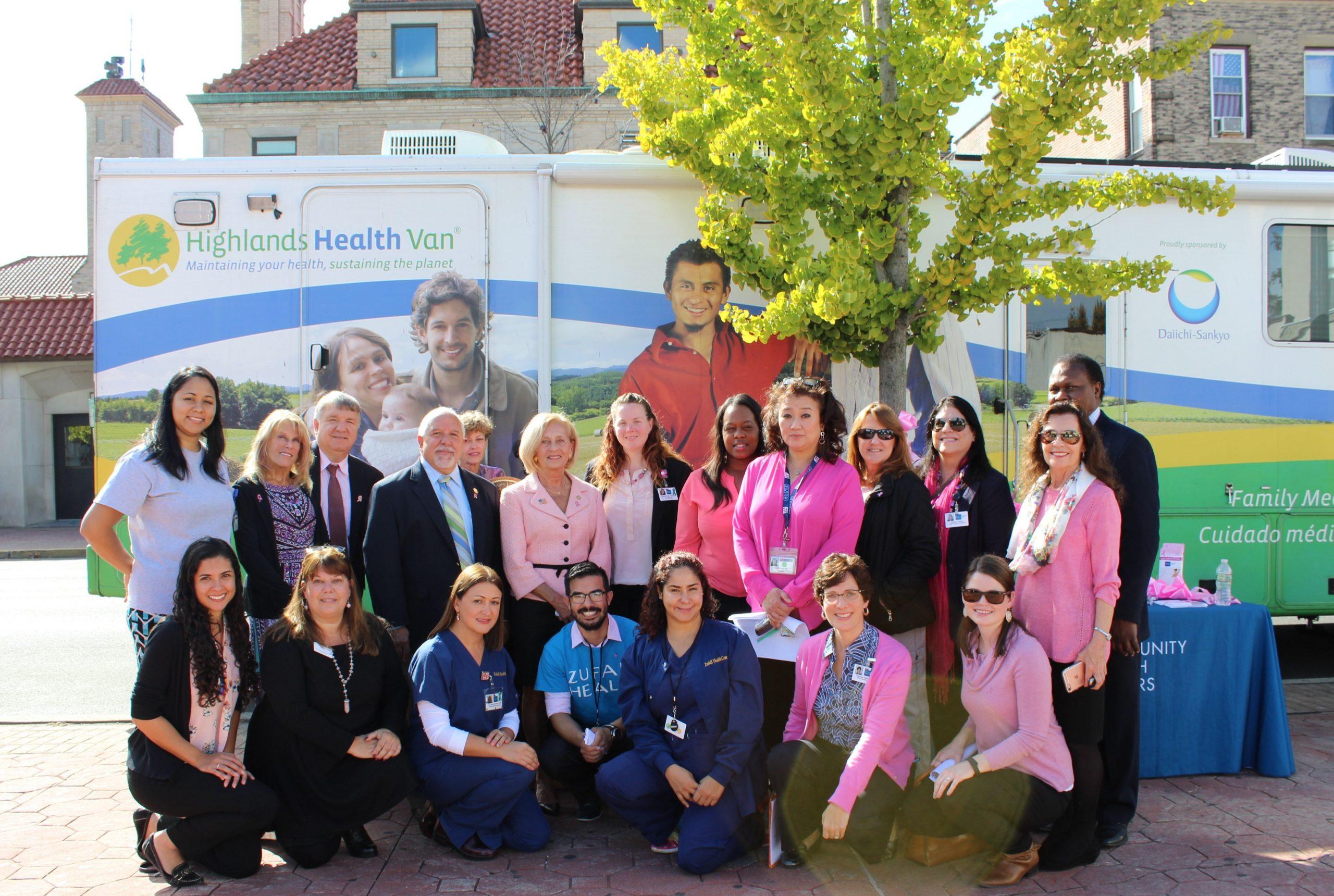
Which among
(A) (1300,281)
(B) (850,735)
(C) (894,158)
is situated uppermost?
(C) (894,158)

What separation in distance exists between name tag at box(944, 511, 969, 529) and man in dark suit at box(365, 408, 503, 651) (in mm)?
2120

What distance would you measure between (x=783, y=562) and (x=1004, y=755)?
1128 millimetres

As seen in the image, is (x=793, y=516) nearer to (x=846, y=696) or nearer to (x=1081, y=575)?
(x=846, y=696)

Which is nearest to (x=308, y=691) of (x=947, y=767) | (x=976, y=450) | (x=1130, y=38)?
(x=947, y=767)

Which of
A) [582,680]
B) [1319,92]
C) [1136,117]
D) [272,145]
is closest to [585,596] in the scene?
[582,680]

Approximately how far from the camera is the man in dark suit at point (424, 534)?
423cm

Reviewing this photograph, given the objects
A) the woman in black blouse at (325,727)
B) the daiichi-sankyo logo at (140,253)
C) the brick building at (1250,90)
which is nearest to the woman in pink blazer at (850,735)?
the woman in black blouse at (325,727)

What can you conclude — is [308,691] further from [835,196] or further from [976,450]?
[835,196]

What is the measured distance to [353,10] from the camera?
67.1 ft

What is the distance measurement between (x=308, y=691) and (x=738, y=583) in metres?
1.91

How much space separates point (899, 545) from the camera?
13.3ft

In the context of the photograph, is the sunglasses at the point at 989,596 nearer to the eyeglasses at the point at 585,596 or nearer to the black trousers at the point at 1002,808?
the black trousers at the point at 1002,808

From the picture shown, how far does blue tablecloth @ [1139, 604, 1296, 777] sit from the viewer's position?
181 inches

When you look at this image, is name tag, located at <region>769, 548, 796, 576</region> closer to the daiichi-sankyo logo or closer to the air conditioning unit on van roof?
the air conditioning unit on van roof
